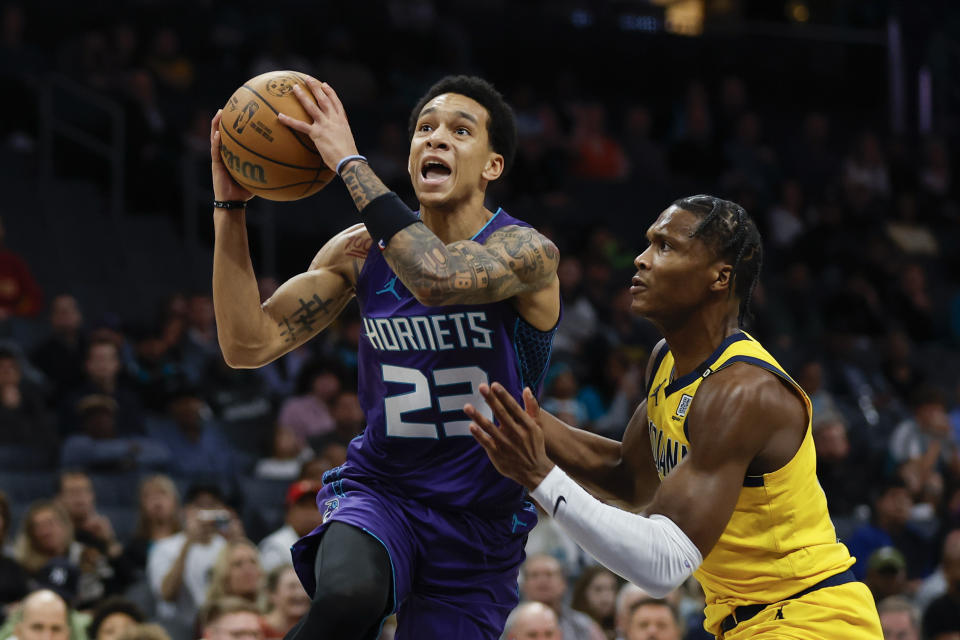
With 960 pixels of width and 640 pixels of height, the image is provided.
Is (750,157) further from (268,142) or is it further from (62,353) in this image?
(268,142)

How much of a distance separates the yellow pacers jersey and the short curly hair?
1.14 metres

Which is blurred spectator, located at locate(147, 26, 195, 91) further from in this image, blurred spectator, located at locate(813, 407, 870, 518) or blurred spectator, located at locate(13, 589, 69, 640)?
blurred spectator, located at locate(13, 589, 69, 640)

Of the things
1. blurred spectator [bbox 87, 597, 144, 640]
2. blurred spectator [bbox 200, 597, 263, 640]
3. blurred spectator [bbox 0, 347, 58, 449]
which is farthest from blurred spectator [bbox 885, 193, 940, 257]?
blurred spectator [bbox 87, 597, 144, 640]

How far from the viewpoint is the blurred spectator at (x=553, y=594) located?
297 inches

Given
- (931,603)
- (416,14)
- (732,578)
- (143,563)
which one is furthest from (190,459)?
(416,14)

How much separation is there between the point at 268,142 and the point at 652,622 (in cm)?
393

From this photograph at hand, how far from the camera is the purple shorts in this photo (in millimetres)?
4023

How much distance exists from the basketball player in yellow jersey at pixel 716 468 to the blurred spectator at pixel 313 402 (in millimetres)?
5744

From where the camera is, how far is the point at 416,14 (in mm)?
15703

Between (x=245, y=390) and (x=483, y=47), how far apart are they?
8437 millimetres

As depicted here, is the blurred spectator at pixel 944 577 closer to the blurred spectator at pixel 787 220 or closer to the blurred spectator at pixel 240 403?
the blurred spectator at pixel 240 403

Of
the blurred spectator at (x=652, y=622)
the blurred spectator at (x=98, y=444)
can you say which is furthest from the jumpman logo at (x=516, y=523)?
the blurred spectator at (x=98, y=444)

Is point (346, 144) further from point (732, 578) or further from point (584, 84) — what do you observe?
point (584, 84)

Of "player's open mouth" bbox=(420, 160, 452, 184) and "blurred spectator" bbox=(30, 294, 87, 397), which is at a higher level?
"player's open mouth" bbox=(420, 160, 452, 184)
